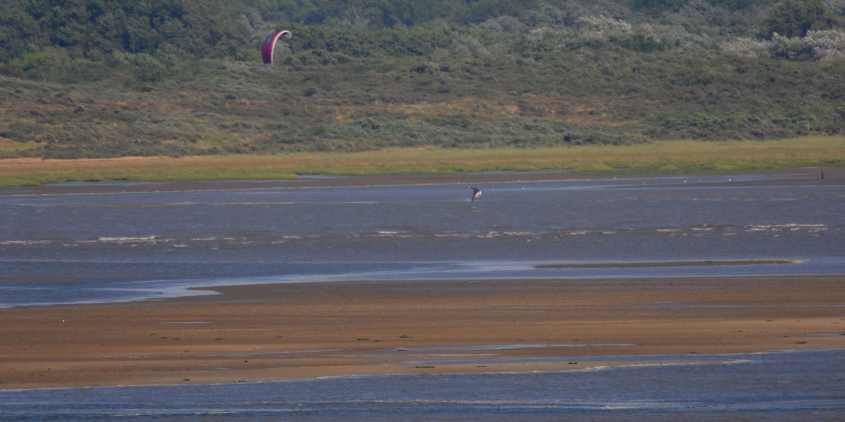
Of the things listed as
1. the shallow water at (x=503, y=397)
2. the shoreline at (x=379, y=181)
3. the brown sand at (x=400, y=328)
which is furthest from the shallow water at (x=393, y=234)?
the shallow water at (x=503, y=397)

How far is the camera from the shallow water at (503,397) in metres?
9.11

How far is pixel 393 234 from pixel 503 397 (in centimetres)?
1227

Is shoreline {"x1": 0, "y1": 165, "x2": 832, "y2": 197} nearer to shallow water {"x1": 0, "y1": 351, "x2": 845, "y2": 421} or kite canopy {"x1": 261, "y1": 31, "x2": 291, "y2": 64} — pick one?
kite canopy {"x1": 261, "y1": 31, "x2": 291, "y2": 64}

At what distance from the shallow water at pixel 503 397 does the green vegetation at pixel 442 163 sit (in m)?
24.9

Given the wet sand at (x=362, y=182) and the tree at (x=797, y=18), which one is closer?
the wet sand at (x=362, y=182)

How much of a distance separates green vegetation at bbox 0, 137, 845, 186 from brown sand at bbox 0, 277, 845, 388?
20543 millimetres

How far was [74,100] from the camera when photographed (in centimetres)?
4594

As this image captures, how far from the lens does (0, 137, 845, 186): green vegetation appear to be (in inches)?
1398

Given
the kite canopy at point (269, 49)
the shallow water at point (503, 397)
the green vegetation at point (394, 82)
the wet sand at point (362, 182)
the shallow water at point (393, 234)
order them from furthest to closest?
the kite canopy at point (269, 49), the green vegetation at point (394, 82), the wet sand at point (362, 182), the shallow water at point (393, 234), the shallow water at point (503, 397)

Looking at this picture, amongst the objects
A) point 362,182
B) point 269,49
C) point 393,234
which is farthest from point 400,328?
point 269,49

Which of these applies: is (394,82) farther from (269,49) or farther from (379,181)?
(379,181)

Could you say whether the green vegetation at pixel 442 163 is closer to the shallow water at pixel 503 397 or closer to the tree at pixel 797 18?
the tree at pixel 797 18

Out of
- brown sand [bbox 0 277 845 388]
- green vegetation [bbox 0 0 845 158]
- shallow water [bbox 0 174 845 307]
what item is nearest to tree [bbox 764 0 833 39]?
green vegetation [bbox 0 0 845 158]

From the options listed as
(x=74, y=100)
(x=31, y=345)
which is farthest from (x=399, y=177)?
(x=31, y=345)
